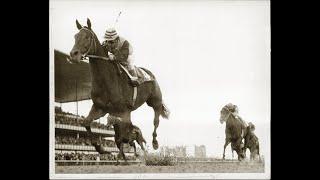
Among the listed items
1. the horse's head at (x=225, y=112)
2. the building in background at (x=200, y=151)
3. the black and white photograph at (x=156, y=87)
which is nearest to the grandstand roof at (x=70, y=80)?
the black and white photograph at (x=156, y=87)

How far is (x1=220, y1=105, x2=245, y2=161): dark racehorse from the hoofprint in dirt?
0.40ft

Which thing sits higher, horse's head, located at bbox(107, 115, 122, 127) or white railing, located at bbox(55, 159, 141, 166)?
horse's head, located at bbox(107, 115, 122, 127)

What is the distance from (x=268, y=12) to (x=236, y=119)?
4.22 ft

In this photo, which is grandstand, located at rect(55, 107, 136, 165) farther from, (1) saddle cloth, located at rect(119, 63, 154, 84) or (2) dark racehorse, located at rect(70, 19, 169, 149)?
(1) saddle cloth, located at rect(119, 63, 154, 84)

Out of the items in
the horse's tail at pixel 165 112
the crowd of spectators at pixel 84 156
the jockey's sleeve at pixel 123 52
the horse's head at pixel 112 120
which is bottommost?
the crowd of spectators at pixel 84 156

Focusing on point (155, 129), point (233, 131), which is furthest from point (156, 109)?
point (233, 131)

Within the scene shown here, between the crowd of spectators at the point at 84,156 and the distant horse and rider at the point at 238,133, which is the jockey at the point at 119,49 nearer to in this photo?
the crowd of spectators at the point at 84,156

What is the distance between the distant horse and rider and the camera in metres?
10.7

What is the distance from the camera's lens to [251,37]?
10680 mm

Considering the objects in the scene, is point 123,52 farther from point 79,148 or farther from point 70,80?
point 79,148

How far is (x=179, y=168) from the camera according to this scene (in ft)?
35.4

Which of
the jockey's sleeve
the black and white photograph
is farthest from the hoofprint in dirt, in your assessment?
the jockey's sleeve

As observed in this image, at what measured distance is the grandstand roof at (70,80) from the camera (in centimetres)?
1071

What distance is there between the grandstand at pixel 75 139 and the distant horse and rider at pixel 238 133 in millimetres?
1146
